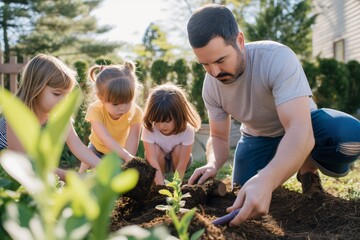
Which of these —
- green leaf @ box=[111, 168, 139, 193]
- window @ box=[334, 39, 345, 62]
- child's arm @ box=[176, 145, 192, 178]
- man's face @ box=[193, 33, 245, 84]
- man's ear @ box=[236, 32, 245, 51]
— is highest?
green leaf @ box=[111, 168, 139, 193]

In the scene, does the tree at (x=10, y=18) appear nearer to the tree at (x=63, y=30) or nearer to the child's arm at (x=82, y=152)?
the tree at (x=63, y=30)

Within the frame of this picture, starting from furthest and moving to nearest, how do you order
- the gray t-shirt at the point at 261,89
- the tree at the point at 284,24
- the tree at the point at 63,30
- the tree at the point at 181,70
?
the tree at the point at 284,24, the tree at the point at 63,30, the tree at the point at 181,70, the gray t-shirt at the point at 261,89

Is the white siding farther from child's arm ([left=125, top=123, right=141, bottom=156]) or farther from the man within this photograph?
the man

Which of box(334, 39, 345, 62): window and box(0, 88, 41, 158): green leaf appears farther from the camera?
box(334, 39, 345, 62): window

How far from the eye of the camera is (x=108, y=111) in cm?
396

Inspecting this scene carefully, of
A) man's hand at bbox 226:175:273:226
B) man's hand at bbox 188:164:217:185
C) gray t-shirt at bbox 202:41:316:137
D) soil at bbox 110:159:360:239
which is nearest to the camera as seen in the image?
man's hand at bbox 226:175:273:226

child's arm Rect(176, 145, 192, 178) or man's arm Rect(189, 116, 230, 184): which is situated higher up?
man's arm Rect(189, 116, 230, 184)

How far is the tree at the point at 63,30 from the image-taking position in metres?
19.8

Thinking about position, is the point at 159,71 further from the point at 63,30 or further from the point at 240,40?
the point at 63,30

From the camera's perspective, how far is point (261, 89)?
2943 millimetres

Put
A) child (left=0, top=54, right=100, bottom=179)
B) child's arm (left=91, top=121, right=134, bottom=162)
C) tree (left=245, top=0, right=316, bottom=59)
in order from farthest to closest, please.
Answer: tree (left=245, top=0, right=316, bottom=59), child's arm (left=91, top=121, right=134, bottom=162), child (left=0, top=54, right=100, bottom=179)

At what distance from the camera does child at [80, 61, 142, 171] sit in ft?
12.3

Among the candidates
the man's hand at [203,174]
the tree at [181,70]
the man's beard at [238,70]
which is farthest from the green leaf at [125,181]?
the tree at [181,70]

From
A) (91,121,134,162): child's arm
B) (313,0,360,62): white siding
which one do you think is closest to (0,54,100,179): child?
(91,121,134,162): child's arm
